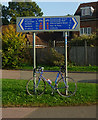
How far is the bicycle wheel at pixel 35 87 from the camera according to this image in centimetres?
732

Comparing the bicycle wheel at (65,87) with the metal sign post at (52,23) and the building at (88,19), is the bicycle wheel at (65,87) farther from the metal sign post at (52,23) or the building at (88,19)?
the building at (88,19)

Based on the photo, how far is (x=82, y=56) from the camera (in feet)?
62.6

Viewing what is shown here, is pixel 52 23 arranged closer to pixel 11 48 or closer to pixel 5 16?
pixel 11 48

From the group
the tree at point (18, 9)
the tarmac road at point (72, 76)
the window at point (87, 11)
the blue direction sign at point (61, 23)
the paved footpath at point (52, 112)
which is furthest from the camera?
the tree at point (18, 9)

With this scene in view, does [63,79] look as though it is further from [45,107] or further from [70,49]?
[70,49]

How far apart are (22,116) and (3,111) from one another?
783 millimetres

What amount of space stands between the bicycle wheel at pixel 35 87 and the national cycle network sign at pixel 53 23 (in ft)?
5.76

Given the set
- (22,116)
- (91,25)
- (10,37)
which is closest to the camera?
(22,116)

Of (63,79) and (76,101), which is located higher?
(63,79)

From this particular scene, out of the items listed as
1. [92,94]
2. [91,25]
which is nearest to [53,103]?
[92,94]

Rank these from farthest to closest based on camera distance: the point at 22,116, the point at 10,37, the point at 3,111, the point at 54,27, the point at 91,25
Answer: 1. the point at 91,25
2. the point at 10,37
3. the point at 54,27
4. the point at 3,111
5. the point at 22,116

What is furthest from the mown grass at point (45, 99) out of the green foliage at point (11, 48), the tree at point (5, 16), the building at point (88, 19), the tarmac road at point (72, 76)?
the tree at point (5, 16)

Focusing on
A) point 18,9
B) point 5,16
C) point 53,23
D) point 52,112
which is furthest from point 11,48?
point 5,16

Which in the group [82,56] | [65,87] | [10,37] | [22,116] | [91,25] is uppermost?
[91,25]
